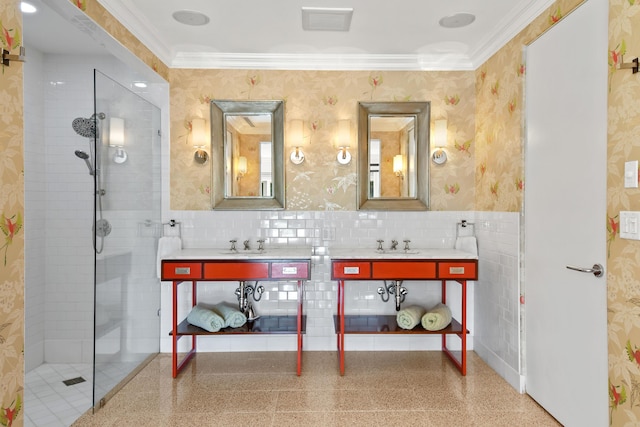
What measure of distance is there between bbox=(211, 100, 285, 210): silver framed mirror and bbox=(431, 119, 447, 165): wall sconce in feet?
4.43

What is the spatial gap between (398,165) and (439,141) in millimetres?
410

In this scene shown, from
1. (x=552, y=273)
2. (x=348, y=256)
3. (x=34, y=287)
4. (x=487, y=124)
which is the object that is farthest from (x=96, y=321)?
(x=487, y=124)

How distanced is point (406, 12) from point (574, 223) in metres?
1.75

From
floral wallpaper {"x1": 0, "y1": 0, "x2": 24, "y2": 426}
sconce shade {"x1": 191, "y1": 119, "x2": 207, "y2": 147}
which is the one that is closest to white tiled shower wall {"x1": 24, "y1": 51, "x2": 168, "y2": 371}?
sconce shade {"x1": 191, "y1": 119, "x2": 207, "y2": 147}

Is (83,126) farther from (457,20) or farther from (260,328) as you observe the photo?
(457,20)

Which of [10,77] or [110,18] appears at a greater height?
[110,18]

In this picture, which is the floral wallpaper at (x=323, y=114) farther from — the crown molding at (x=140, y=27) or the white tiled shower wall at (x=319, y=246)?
the crown molding at (x=140, y=27)

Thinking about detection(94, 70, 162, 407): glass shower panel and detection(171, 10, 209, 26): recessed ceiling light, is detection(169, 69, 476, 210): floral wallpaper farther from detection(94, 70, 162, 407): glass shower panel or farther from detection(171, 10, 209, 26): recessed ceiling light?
detection(171, 10, 209, 26): recessed ceiling light

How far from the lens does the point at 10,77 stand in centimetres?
164

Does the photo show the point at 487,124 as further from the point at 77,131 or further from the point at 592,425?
the point at 77,131

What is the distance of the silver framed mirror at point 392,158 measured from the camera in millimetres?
3434

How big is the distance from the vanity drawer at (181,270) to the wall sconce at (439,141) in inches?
86.4

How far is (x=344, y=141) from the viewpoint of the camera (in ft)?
11.1

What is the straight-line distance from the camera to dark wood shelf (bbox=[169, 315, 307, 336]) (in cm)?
296
